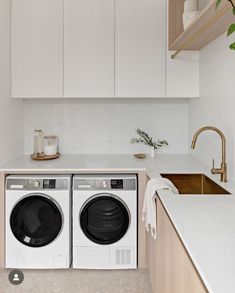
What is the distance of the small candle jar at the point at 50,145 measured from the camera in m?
3.12

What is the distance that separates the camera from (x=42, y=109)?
3.30m

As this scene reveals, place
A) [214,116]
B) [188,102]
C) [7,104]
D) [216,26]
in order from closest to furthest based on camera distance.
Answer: [216,26], [214,116], [7,104], [188,102]

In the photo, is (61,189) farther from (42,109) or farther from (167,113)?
(167,113)

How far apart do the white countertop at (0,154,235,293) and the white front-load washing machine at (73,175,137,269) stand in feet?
0.41

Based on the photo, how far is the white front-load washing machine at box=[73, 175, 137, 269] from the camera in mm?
2576

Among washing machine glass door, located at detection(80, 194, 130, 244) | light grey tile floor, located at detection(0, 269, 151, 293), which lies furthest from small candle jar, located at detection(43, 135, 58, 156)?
light grey tile floor, located at detection(0, 269, 151, 293)

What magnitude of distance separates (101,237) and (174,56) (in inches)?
68.3

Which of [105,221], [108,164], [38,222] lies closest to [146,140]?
[108,164]

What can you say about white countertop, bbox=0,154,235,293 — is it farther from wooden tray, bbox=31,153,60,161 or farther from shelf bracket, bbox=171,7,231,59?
shelf bracket, bbox=171,7,231,59

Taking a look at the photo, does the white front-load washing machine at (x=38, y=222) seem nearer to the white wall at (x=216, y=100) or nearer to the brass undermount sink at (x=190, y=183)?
the brass undermount sink at (x=190, y=183)

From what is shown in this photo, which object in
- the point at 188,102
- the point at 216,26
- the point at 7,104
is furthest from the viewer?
the point at 188,102

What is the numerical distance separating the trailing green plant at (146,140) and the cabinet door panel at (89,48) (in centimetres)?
62

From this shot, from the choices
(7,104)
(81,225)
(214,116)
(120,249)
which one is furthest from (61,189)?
(214,116)

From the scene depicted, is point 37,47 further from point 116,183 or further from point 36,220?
point 36,220
